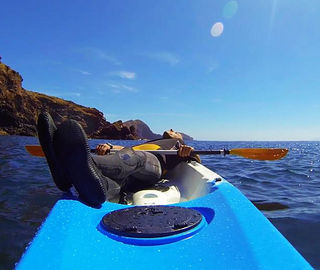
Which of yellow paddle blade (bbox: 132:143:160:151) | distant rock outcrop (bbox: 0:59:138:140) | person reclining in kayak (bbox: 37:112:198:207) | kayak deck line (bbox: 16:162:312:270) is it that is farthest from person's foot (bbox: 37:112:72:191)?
distant rock outcrop (bbox: 0:59:138:140)

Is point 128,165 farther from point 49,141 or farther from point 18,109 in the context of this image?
point 18,109

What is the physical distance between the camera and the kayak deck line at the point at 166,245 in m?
1.36

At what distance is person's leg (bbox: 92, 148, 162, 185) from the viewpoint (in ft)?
8.74

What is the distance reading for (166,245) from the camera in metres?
1.58

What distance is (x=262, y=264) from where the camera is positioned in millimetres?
1328

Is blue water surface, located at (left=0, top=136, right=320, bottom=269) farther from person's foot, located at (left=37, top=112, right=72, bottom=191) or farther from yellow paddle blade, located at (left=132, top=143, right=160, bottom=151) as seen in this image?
yellow paddle blade, located at (left=132, top=143, right=160, bottom=151)

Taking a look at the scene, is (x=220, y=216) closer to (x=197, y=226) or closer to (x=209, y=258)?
(x=197, y=226)

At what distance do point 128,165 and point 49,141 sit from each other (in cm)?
110

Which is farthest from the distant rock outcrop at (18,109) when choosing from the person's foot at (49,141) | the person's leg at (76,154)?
the person's leg at (76,154)

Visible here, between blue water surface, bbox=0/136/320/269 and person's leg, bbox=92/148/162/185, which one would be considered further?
blue water surface, bbox=0/136/320/269

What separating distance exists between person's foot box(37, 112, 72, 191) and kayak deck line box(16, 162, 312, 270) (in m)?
0.24

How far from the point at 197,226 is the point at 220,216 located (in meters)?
0.27

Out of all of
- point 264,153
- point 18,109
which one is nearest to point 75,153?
point 264,153

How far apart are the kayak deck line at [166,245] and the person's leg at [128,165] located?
0.58 meters
